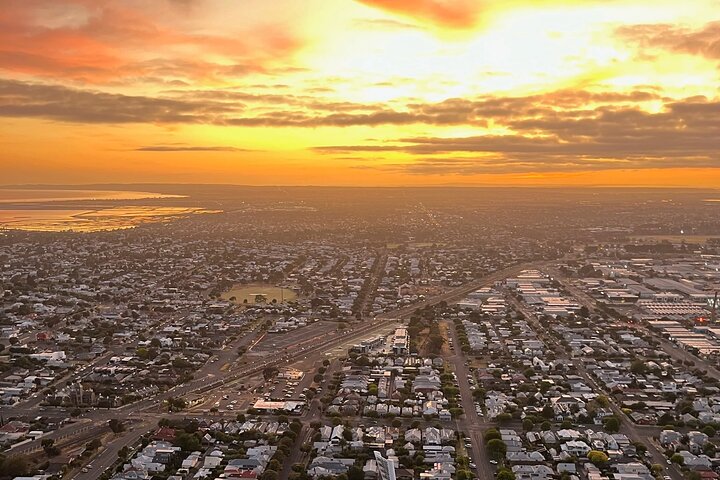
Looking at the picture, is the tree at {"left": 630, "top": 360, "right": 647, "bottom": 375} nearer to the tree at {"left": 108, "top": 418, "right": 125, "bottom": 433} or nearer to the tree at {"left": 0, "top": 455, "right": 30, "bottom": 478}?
the tree at {"left": 108, "top": 418, "right": 125, "bottom": 433}

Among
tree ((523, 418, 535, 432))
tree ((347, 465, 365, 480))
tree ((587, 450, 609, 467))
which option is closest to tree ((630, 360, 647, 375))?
tree ((523, 418, 535, 432))

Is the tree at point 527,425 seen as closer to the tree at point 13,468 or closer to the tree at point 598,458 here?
the tree at point 598,458

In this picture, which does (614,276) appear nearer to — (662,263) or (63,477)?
(662,263)

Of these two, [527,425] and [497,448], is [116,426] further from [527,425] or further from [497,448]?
[527,425]

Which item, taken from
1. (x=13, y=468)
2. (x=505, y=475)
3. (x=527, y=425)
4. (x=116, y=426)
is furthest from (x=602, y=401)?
(x=13, y=468)

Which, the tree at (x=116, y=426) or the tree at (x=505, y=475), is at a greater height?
the tree at (x=505, y=475)

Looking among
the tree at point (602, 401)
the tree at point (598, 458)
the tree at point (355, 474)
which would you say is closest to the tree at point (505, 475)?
Answer: the tree at point (598, 458)
